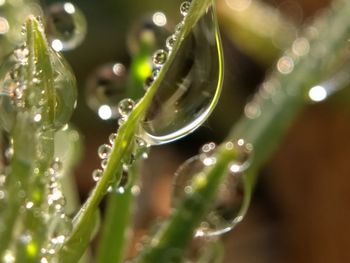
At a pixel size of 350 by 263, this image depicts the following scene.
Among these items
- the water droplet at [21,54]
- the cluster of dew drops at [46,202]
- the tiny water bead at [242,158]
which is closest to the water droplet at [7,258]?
the cluster of dew drops at [46,202]

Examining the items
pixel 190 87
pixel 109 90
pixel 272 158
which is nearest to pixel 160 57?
pixel 190 87

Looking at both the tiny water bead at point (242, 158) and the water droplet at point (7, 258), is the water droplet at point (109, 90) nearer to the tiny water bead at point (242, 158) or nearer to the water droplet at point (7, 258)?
the tiny water bead at point (242, 158)

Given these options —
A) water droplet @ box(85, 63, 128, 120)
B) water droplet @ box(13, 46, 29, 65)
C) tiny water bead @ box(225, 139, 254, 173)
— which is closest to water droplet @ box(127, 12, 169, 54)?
water droplet @ box(85, 63, 128, 120)

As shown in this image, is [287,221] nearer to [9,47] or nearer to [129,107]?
[9,47]

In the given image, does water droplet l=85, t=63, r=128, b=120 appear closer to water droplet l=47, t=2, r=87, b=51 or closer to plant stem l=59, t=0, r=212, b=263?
water droplet l=47, t=2, r=87, b=51

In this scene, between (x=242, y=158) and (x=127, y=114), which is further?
(x=242, y=158)

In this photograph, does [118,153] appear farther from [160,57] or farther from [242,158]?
[242,158]
